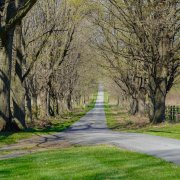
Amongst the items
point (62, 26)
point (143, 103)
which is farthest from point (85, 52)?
point (62, 26)

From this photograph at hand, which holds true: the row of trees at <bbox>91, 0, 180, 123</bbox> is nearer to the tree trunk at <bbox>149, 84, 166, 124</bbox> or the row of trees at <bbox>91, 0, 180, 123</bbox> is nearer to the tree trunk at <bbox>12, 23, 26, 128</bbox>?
the tree trunk at <bbox>149, 84, 166, 124</bbox>

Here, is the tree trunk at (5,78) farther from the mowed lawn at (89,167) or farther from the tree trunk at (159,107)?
the tree trunk at (159,107)

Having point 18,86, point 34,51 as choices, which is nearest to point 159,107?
point 18,86

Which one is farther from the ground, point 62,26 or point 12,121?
point 62,26

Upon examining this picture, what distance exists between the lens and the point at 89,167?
37.7ft

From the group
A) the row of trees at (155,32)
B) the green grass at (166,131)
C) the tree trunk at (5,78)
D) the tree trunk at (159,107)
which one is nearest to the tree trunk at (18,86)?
the tree trunk at (5,78)

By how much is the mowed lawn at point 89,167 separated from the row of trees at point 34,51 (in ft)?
21.4

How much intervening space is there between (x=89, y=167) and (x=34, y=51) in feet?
98.9

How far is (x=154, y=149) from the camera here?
630 inches

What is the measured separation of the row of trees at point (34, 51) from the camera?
960 inches

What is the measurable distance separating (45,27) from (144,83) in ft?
47.7

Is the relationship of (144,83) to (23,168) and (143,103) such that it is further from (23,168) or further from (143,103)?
(23,168)

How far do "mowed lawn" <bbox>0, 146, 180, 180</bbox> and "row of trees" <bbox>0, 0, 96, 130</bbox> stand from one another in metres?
6.51

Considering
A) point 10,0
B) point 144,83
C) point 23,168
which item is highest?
point 10,0
